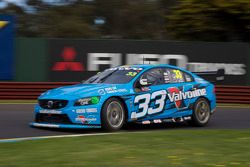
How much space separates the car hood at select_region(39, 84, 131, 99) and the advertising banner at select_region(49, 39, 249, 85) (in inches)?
341

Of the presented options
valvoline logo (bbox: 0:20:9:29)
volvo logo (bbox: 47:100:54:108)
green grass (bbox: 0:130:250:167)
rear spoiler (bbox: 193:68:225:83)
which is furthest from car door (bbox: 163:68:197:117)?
valvoline logo (bbox: 0:20:9:29)

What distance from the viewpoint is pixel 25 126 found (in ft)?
38.1

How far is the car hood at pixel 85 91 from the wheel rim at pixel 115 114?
262 millimetres

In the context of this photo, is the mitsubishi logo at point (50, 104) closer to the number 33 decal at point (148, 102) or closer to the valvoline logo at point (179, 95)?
the number 33 decal at point (148, 102)

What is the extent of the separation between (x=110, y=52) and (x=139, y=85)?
28.5ft

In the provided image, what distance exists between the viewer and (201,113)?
12.6 meters

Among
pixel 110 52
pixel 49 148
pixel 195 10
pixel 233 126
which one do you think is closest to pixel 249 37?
pixel 195 10

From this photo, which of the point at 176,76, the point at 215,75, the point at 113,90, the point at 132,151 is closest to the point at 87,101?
the point at 113,90

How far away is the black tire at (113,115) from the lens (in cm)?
1060

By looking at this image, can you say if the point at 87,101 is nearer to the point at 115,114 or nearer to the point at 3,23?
the point at 115,114

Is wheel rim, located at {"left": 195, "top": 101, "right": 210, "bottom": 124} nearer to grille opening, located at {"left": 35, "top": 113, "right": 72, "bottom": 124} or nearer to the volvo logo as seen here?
grille opening, located at {"left": 35, "top": 113, "right": 72, "bottom": 124}

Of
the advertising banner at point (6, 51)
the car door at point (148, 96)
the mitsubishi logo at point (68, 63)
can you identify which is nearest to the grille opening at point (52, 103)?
the car door at point (148, 96)

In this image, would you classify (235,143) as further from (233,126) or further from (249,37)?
(249,37)

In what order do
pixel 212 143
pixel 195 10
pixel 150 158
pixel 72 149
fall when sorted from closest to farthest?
1. pixel 150 158
2. pixel 72 149
3. pixel 212 143
4. pixel 195 10
